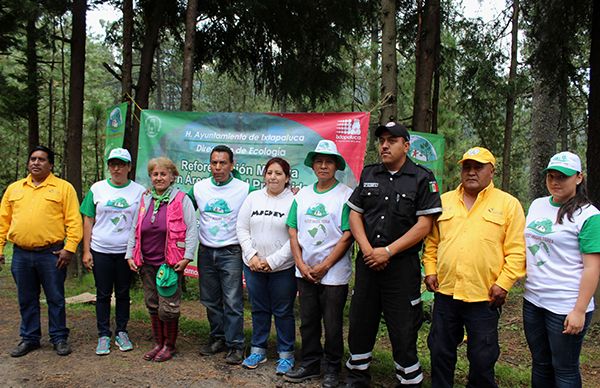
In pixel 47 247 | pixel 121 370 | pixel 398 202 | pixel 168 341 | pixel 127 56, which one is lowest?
pixel 121 370

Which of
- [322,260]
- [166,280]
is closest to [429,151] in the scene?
[322,260]

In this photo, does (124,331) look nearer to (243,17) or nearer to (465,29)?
(243,17)

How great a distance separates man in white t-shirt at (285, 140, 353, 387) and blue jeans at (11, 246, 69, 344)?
2.27 meters

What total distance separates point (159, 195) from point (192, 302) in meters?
3.80

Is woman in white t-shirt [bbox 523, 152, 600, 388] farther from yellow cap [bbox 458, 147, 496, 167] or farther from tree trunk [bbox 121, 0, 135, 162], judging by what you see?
tree trunk [bbox 121, 0, 135, 162]

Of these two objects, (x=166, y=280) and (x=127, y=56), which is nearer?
(x=166, y=280)

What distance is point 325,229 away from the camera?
3.80 metres

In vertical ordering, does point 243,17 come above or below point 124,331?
above

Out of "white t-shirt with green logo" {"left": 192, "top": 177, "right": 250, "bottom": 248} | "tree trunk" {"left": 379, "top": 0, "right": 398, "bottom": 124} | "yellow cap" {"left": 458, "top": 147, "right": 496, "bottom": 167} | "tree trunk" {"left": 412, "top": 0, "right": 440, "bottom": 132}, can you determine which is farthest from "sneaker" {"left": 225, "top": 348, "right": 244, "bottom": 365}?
"tree trunk" {"left": 412, "top": 0, "right": 440, "bottom": 132}

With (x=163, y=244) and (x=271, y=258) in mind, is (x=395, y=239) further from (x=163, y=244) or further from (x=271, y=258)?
(x=163, y=244)

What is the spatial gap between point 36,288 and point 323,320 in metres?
2.77

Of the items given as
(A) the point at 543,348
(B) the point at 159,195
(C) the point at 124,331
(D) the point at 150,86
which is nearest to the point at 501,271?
(A) the point at 543,348

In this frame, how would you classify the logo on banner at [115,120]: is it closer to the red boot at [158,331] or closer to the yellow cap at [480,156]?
the red boot at [158,331]

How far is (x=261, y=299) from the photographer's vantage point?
4.16 meters
